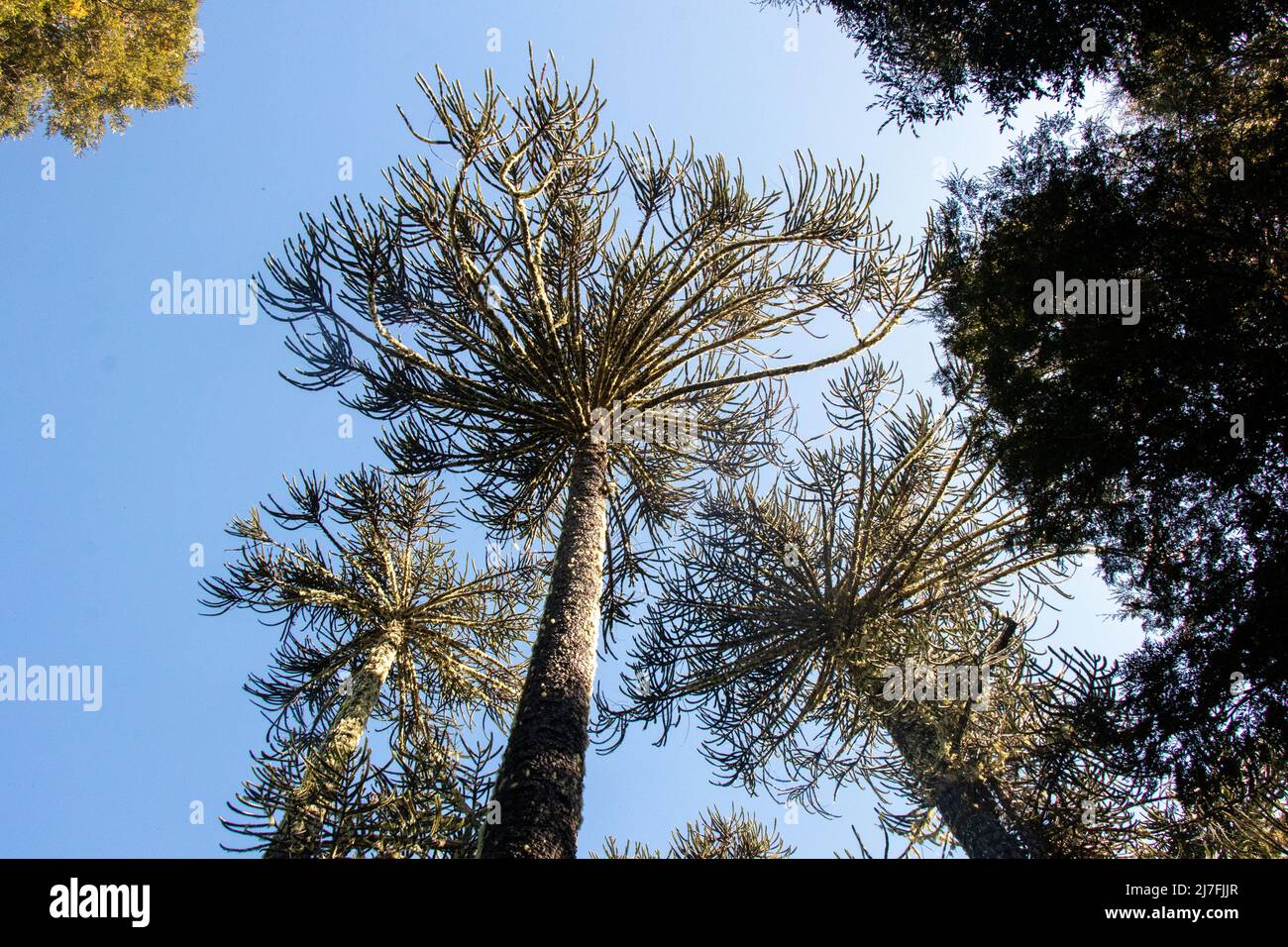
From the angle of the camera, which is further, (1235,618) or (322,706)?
(322,706)

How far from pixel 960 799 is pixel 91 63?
13.9 meters

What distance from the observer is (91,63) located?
10.3 metres

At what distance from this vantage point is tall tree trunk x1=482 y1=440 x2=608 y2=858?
9.96 ft

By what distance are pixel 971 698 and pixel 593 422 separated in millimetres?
3642

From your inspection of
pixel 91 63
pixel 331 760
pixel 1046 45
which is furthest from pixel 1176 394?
pixel 91 63

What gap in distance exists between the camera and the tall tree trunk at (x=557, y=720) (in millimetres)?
3035

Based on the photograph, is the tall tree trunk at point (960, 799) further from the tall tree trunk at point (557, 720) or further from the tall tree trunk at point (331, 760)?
the tall tree trunk at point (331, 760)

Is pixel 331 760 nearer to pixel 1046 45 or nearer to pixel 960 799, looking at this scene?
pixel 960 799

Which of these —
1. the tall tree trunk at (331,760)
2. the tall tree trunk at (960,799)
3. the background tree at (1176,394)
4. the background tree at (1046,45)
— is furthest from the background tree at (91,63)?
the tall tree trunk at (960,799)

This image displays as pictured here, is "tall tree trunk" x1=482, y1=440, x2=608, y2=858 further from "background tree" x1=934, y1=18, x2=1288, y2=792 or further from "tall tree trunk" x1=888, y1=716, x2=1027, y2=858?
"tall tree trunk" x1=888, y1=716, x2=1027, y2=858
